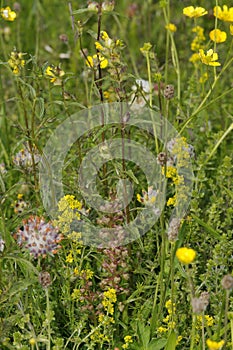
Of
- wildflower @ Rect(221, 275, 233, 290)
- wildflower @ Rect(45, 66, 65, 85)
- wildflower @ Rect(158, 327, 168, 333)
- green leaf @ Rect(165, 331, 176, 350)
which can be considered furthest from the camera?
wildflower @ Rect(45, 66, 65, 85)

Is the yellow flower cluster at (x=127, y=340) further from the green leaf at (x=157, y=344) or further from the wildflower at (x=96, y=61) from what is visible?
the wildflower at (x=96, y=61)

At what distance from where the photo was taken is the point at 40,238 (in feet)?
5.32

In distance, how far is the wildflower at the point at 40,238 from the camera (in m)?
1.61

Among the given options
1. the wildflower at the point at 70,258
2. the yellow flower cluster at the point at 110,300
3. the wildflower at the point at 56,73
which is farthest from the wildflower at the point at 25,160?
the yellow flower cluster at the point at 110,300

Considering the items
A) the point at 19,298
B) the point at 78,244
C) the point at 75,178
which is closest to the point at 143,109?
the point at 75,178

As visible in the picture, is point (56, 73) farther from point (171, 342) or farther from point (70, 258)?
point (171, 342)

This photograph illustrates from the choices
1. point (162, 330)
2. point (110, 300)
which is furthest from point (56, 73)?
point (162, 330)

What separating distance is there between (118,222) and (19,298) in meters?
0.35

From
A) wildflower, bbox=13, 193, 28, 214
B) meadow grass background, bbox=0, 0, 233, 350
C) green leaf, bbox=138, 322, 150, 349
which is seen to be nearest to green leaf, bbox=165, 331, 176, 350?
meadow grass background, bbox=0, 0, 233, 350

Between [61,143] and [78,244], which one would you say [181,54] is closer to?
[61,143]

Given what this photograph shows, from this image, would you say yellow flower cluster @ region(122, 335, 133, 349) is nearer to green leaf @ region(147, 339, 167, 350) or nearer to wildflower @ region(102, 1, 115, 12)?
green leaf @ region(147, 339, 167, 350)

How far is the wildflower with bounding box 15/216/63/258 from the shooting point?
63.6 inches

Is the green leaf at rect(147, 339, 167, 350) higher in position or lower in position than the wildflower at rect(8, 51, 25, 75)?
lower

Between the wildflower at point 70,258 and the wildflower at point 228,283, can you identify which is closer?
the wildflower at point 228,283
